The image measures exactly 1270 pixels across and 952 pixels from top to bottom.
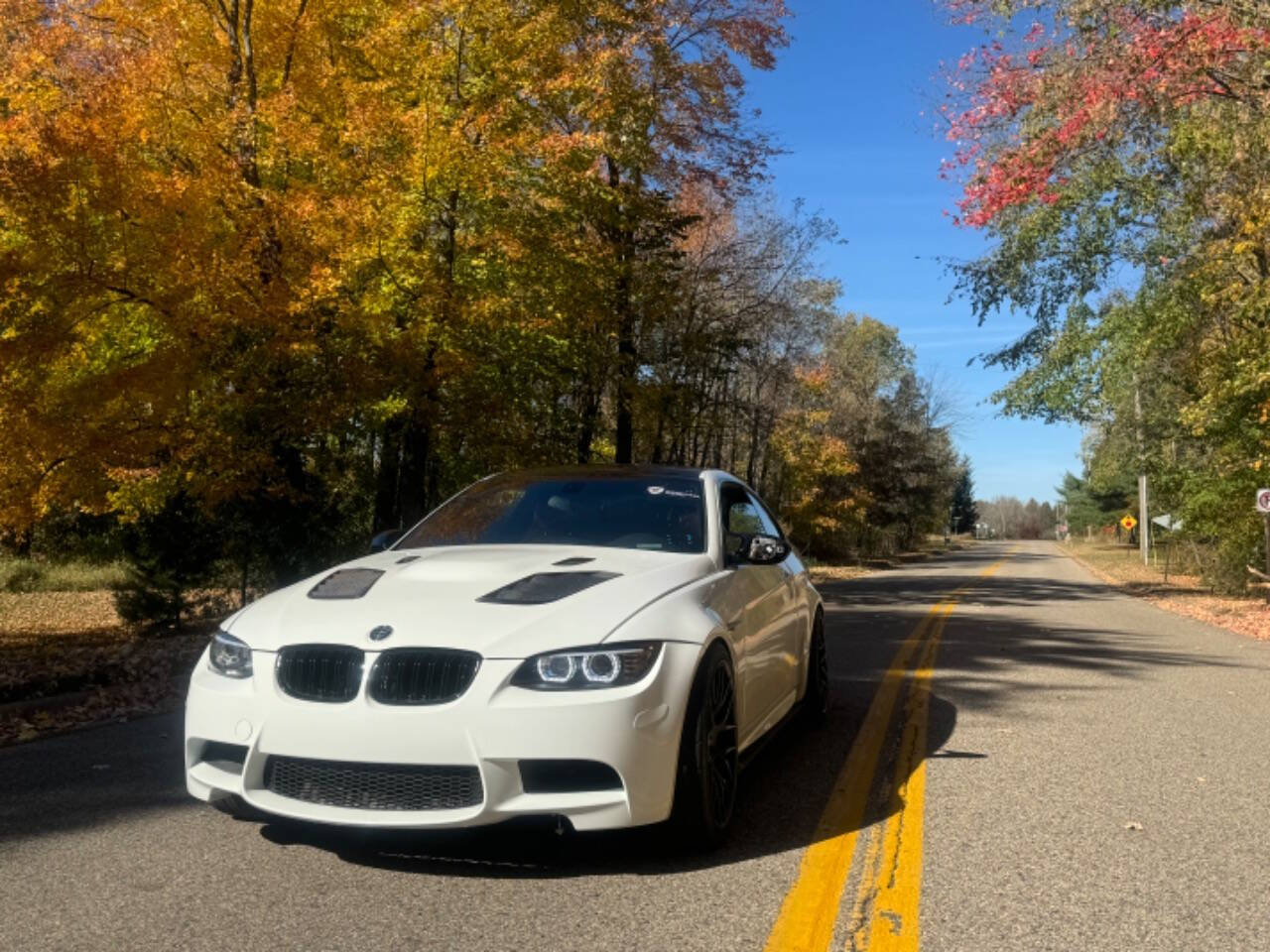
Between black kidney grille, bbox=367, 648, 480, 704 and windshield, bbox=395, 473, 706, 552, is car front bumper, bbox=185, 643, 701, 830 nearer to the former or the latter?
black kidney grille, bbox=367, 648, 480, 704

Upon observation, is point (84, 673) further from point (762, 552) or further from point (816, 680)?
point (762, 552)

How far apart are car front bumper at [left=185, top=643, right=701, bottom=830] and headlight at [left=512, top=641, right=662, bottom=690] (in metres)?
0.03

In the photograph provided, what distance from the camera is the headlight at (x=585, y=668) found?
3.82m

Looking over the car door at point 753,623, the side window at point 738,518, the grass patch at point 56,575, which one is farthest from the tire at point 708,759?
the grass patch at point 56,575

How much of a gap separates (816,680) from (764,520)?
3.67 ft

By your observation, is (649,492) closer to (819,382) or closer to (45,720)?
(45,720)

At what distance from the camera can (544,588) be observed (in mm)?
4285

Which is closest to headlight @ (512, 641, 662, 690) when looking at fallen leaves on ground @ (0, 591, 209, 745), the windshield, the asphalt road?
the asphalt road

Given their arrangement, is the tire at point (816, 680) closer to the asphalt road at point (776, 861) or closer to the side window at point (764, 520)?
the asphalt road at point (776, 861)

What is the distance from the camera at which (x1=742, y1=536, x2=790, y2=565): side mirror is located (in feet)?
17.9

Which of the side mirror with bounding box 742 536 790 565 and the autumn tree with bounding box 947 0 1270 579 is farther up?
the autumn tree with bounding box 947 0 1270 579

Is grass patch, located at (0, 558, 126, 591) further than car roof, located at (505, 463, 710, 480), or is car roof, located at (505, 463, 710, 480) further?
grass patch, located at (0, 558, 126, 591)

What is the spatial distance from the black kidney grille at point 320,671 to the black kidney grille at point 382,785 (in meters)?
0.24

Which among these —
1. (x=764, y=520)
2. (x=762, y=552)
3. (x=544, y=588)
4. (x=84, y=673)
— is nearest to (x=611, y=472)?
(x=762, y=552)
